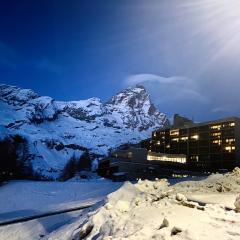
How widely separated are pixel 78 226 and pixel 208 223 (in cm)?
679

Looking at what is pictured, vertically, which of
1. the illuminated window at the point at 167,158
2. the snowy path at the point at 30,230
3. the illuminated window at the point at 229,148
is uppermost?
the illuminated window at the point at 229,148

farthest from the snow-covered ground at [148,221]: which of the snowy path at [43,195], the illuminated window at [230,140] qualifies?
the illuminated window at [230,140]

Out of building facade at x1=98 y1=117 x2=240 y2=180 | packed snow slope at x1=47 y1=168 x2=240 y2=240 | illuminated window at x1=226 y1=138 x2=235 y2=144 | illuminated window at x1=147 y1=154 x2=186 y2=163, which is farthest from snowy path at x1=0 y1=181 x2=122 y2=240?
illuminated window at x1=226 y1=138 x2=235 y2=144

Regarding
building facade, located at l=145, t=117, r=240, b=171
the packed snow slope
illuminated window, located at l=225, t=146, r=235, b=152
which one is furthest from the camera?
building facade, located at l=145, t=117, r=240, b=171

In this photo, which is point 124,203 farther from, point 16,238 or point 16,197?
point 16,197

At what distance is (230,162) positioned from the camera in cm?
14775

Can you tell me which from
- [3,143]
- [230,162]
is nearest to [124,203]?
[3,143]

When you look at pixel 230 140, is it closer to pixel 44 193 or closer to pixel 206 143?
pixel 206 143

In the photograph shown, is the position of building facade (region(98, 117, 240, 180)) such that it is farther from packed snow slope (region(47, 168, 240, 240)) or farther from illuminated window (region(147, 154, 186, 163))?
packed snow slope (region(47, 168, 240, 240))

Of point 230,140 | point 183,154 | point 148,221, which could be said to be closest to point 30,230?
point 148,221

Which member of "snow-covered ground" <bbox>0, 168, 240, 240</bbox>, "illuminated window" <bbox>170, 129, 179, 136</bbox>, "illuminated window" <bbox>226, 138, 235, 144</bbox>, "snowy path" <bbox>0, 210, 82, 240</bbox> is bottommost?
"snowy path" <bbox>0, 210, 82, 240</bbox>

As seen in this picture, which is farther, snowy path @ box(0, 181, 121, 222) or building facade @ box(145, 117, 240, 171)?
building facade @ box(145, 117, 240, 171)

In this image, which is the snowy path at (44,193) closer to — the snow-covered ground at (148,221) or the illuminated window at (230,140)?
the snow-covered ground at (148,221)

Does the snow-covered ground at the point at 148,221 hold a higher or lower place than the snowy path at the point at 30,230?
higher
